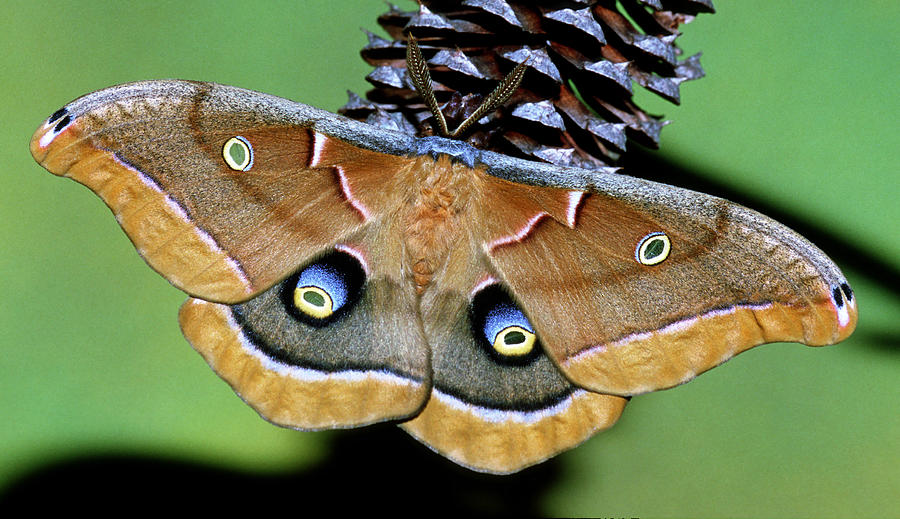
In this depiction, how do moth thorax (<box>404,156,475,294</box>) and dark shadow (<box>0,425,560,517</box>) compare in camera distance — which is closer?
moth thorax (<box>404,156,475,294</box>)

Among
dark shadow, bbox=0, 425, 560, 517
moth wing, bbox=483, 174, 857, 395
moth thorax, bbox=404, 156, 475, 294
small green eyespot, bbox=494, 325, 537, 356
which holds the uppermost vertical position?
moth thorax, bbox=404, 156, 475, 294

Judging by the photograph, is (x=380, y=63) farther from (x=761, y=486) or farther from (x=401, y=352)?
(x=761, y=486)

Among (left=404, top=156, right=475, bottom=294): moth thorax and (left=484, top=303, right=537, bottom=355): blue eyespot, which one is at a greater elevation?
(left=404, top=156, right=475, bottom=294): moth thorax

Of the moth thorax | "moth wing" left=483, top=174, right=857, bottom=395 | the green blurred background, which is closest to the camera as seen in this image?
"moth wing" left=483, top=174, right=857, bottom=395

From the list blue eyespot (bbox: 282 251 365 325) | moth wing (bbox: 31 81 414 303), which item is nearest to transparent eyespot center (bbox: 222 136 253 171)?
moth wing (bbox: 31 81 414 303)

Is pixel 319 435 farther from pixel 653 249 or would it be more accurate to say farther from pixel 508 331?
pixel 653 249

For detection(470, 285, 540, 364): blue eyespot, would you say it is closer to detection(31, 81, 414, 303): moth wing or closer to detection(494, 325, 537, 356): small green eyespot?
detection(494, 325, 537, 356): small green eyespot

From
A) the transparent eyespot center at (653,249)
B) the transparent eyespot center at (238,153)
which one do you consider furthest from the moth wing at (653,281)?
the transparent eyespot center at (238,153)
